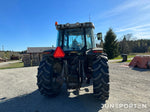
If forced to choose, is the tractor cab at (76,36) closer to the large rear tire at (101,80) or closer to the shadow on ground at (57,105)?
the large rear tire at (101,80)

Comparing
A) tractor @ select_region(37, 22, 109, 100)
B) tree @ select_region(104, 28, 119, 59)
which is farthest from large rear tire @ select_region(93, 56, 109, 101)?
tree @ select_region(104, 28, 119, 59)

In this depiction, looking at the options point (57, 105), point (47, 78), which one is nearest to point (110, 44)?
point (47, 78)

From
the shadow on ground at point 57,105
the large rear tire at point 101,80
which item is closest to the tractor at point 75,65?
the large rear tire at point 101,80

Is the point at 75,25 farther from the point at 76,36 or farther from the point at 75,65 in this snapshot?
the point at 75,65

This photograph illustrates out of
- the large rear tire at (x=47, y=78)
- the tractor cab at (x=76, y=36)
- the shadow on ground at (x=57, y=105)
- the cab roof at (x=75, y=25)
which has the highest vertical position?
the cab roof at (x=75, y=25)

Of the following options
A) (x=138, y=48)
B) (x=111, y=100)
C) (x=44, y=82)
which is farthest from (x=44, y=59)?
(x=138, y=48)

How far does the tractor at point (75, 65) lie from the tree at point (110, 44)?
22.2 meters

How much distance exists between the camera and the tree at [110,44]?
81.1ft

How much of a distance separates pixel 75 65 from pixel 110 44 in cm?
2359

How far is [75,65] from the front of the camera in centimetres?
323

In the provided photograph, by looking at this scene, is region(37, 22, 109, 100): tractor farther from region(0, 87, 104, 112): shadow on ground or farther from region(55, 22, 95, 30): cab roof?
region(0, 87, 104, 112): shadow on ground

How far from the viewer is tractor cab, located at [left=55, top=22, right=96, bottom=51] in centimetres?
371

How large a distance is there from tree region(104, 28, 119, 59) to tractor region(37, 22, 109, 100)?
2222 centimetres

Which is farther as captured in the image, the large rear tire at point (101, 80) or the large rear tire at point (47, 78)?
the large rear tire at point (47, 78)
